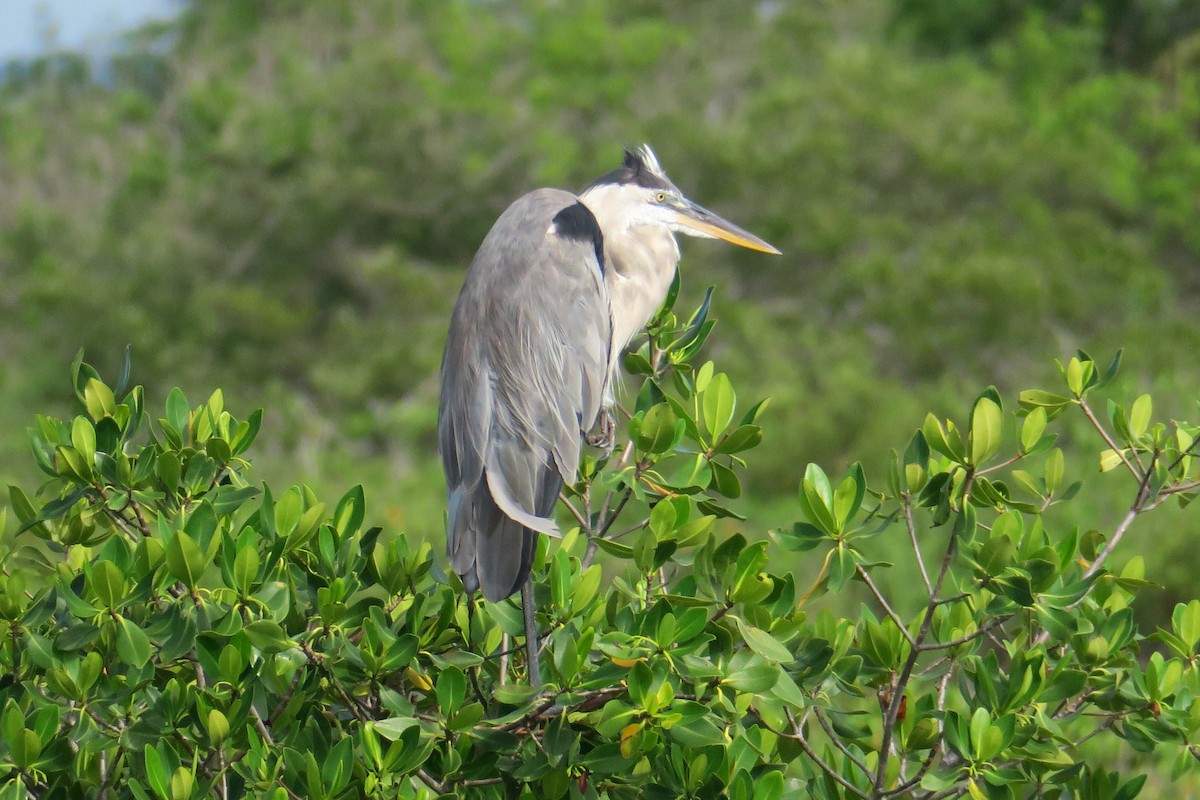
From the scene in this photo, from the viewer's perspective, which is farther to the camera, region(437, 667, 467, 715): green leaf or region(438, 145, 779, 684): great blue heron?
region(438, 145, 779, 684): great blue heron

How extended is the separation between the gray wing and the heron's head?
345mm

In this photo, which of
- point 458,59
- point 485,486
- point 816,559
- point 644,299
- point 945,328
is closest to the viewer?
point 485,486

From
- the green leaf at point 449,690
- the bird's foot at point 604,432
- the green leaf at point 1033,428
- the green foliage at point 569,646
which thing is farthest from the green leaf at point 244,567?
the bird's foot at point 604,432

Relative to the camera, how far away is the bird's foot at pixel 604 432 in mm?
3334

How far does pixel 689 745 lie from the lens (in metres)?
1.95

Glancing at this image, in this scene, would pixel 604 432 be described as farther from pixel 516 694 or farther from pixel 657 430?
pixel 516 694

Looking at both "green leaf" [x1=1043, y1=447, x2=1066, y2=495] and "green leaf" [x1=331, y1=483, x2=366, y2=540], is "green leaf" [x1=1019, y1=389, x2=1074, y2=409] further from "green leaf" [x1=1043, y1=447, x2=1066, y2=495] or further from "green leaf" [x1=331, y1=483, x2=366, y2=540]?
"green leaf" [x1=331, y1=483, x2=366, y2=540]

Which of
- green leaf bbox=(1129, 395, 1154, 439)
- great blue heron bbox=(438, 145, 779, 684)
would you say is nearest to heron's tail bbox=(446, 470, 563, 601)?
great blue heron bbox=(438, 145, 779, 684)

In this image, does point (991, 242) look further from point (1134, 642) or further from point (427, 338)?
point (1134, 642)

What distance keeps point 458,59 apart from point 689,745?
589 inches

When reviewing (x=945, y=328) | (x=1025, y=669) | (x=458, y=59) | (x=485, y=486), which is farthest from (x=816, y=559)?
(x=458, y=59)

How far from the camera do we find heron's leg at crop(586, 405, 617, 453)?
334cm

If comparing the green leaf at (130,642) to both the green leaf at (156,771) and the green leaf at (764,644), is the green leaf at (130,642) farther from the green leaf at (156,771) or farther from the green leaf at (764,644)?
the green leaf at (764,644)

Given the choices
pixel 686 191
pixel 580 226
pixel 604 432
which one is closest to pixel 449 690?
pixel 604 432
